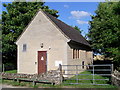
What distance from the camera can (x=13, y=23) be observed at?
22.9 meters

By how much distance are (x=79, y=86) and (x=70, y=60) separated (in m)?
4.84

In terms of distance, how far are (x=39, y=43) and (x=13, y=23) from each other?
9168mm

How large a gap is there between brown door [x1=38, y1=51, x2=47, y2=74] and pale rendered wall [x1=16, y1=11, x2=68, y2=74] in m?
0.32

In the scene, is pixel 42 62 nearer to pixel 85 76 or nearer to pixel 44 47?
pixel 44 47

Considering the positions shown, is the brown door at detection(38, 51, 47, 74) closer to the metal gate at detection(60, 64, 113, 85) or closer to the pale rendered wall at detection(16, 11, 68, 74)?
the pale rendered wall at detection(16, 11, 68, 74)

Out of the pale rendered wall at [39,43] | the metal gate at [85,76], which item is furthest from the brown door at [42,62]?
the metal gate at [85,76]

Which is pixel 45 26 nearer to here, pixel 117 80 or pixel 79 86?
pixel 79 86

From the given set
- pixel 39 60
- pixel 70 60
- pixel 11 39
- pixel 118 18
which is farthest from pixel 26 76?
pixel 11 39

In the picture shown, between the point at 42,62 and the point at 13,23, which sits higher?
the point at 13,23

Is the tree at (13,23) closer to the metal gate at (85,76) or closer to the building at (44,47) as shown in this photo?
the building at (44,47)

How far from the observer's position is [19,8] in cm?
2416

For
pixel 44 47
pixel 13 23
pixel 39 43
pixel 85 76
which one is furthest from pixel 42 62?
pixel 13 23

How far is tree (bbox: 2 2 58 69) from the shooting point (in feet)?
72.0

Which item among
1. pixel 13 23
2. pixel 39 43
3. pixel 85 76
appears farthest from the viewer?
pixel 13 23
